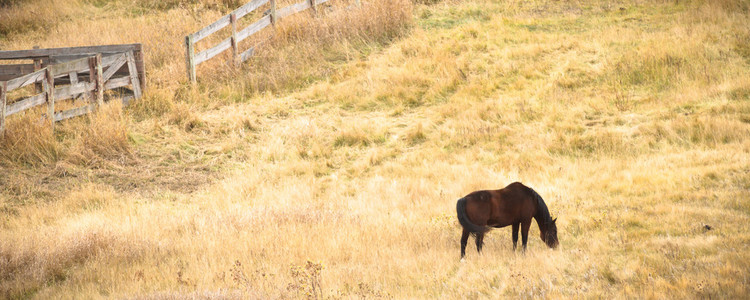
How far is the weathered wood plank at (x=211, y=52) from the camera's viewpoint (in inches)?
534

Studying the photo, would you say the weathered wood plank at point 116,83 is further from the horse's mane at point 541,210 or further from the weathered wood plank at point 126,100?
the horse's mane at point 541,210

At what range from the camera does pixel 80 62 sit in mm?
11680

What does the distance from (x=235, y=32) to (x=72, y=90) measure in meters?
4.08

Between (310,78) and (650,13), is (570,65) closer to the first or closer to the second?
(650,13)

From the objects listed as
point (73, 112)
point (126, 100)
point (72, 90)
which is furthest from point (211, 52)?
point (73, 112)

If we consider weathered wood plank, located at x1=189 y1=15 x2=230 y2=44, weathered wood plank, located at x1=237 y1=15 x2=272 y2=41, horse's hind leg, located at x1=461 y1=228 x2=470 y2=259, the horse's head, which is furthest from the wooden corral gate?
the horse's head

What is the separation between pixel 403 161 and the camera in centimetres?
1008

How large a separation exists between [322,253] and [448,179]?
3.12 m

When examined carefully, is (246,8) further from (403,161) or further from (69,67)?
(403,161)

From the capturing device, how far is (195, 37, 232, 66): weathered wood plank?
13566 millimetres

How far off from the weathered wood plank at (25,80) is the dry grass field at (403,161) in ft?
2.08

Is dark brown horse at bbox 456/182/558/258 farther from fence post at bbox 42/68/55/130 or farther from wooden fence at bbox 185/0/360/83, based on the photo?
wooden fence at bbox 185/0/360/83

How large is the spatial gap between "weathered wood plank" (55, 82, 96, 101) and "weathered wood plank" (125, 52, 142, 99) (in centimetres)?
104

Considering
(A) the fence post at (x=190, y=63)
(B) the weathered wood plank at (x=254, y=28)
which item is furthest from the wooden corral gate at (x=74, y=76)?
(B) the weathered wood plank at (x=254, y=28)
